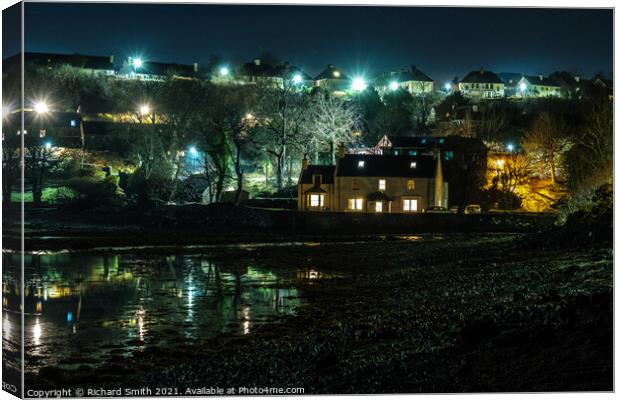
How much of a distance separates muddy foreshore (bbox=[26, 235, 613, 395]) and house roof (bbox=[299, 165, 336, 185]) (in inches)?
1025

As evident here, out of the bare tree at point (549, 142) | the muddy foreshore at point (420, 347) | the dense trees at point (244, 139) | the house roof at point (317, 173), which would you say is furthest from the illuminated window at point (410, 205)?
the muddy foreshore at point (420, 347)

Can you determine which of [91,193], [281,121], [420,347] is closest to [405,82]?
[281,121]

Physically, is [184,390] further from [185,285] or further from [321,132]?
[321,132]

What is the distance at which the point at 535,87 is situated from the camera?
68250mm

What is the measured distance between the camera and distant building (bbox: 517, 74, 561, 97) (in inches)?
2616

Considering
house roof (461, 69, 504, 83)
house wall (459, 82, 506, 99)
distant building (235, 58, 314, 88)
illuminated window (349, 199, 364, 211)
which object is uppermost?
house roof (461, 69, 504, 83)

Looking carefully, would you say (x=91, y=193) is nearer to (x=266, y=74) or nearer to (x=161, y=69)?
(x=266, y=74)

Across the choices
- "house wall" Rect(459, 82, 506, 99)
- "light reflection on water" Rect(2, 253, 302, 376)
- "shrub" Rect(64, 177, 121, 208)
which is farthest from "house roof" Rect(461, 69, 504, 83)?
"light reflection on water" Rect(2, 253, 302, 376)

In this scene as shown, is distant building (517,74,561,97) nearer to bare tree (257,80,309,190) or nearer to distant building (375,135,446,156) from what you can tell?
distant building (375,135,446,156)

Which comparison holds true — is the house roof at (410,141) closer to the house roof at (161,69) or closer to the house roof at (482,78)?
the house roof at (161,69)

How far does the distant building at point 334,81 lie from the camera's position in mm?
66438

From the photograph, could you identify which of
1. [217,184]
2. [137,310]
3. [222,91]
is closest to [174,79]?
[222,91]

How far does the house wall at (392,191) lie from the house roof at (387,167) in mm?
274

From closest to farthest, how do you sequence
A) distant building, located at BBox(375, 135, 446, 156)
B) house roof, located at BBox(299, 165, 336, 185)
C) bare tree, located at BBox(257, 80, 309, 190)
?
house roof, located at BBox(299, 165, 336, 185), bare tree, located at BBox(257, 80, 309, 190), distant building, located at BBox(375, 135, 446, 156)
